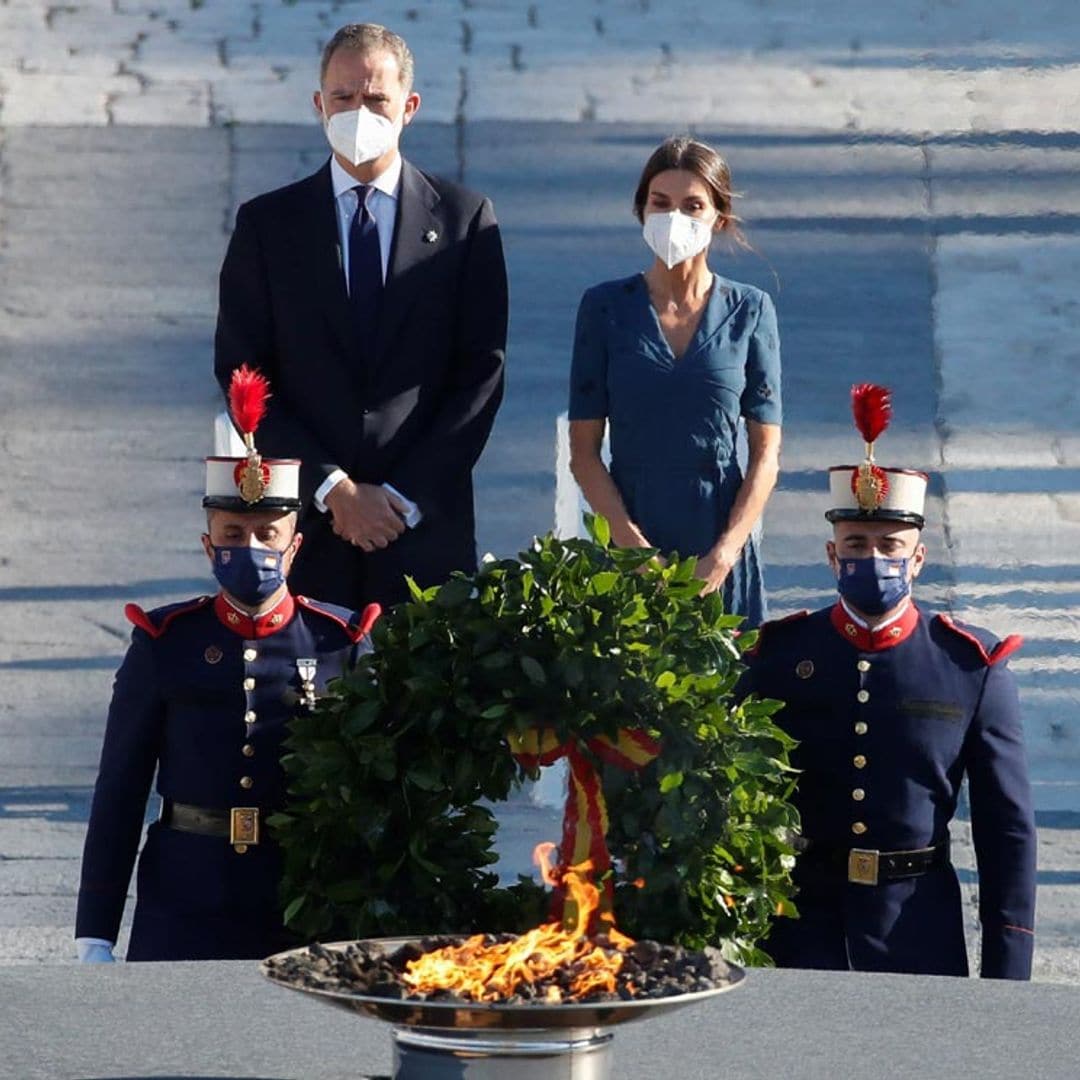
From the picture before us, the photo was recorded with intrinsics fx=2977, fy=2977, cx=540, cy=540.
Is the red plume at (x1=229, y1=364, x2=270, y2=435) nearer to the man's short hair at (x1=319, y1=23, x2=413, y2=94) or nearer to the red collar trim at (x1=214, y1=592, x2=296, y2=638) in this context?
the red collar trim at (x1=214, y1=592, x2=296, y2=638)

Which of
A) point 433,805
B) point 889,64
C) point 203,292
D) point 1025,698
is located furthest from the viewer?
point 889,64

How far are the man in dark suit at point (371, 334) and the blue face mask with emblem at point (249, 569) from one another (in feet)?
1.76

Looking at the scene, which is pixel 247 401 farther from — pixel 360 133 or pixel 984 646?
pixel 984 646

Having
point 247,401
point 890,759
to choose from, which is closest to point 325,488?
point 247,401

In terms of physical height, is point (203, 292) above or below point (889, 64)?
below

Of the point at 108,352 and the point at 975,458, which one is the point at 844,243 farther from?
the point at 108,352

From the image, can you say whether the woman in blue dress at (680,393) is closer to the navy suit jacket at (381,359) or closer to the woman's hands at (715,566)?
the woman's hands at (715,566)

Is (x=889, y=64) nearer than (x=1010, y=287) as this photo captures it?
No

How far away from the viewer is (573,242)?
11.6m

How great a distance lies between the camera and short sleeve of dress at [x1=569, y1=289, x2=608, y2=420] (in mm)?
5984

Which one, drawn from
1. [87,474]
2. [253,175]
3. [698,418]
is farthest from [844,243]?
[698,418]

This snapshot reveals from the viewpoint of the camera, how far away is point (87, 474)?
34.4 feet

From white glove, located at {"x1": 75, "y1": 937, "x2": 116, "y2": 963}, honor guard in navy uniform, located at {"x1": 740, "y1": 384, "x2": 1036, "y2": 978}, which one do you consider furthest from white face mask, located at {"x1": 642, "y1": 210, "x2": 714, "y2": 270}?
white glove, located at {"x1": 75, "y1": 937, "x2": 116, "y2": 963}

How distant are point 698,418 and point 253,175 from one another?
6.17 m
